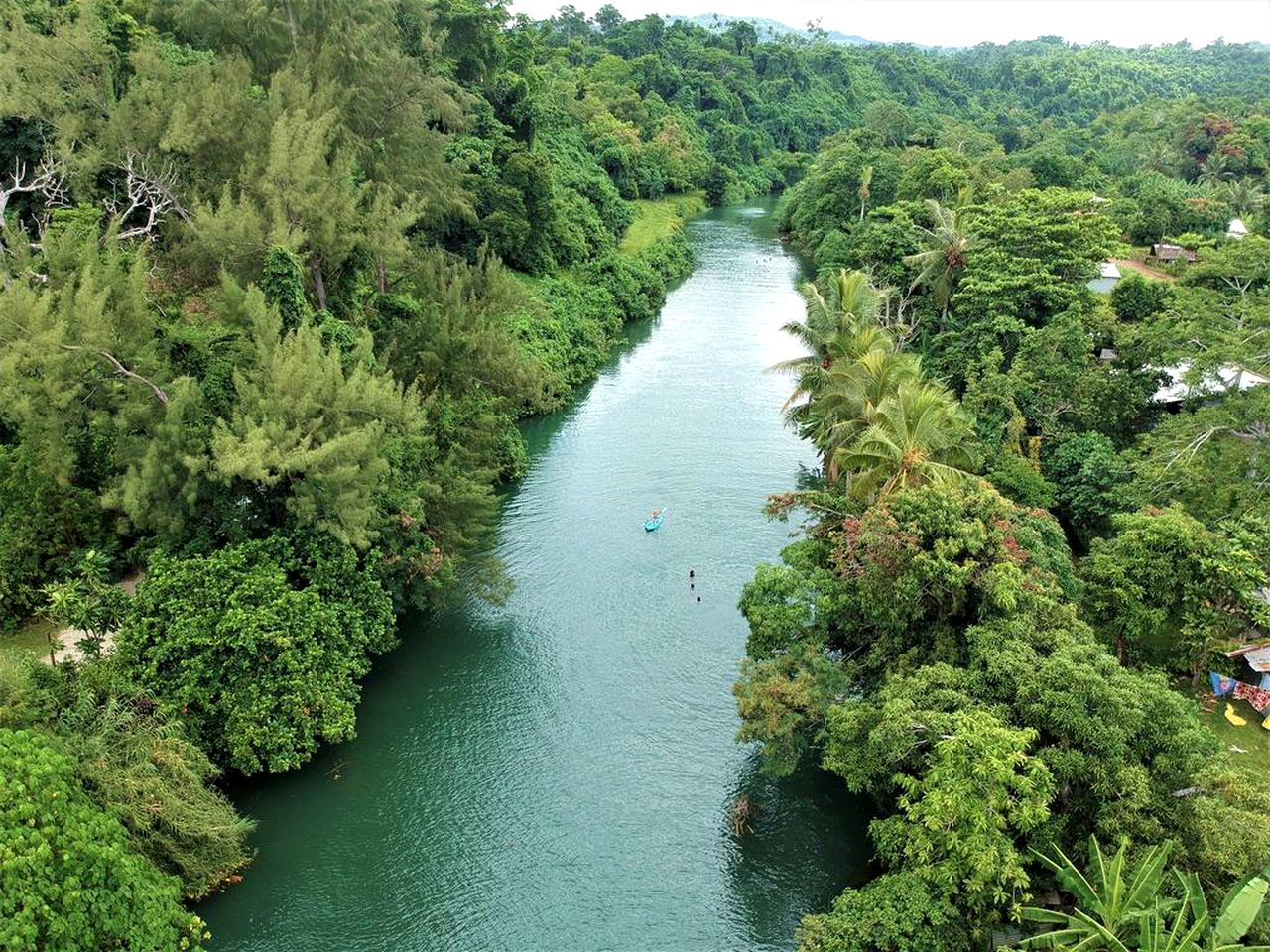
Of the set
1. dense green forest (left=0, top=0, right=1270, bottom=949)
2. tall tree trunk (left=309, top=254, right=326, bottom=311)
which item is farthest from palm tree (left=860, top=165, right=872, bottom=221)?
tall tree trunk (left=309, top=254, right=326, bottom=311)

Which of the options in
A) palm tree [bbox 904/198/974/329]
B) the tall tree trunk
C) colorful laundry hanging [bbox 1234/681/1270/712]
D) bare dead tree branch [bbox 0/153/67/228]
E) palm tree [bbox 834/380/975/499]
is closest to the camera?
colorful laundry hanging [bbox 1234/681/1270/712]

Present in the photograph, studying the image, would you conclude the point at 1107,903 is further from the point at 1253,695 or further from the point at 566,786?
the point at 566,786

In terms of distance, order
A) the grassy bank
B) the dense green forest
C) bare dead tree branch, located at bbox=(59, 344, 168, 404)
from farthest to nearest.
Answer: the grassy bank → bare dead tree branch, located at bbox=(59, 344, 168, 404) → the dense green forest

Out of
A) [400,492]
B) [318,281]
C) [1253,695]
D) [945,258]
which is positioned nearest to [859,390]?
[1253,695]

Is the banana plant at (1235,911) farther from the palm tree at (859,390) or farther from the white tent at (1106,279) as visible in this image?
the white tent at (1106,279)

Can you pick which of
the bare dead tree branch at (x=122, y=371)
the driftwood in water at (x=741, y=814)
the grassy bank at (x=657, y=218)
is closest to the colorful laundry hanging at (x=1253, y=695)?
the driftwood in water at (x=741, y=814)

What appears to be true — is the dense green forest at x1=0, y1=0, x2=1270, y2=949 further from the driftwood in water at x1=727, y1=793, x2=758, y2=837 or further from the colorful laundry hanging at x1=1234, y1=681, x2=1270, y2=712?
the driftwood in water at x1=727, y1=793, x2=758, y2=837

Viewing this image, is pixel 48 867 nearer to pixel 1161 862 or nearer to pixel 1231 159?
pixel 1161 862
